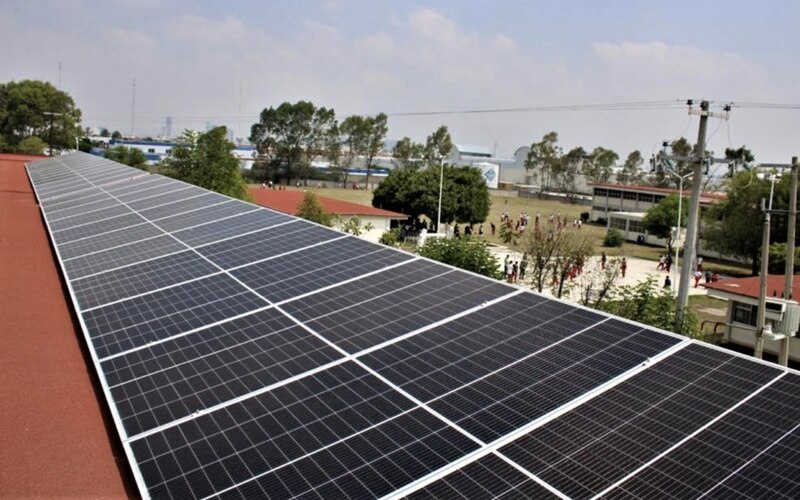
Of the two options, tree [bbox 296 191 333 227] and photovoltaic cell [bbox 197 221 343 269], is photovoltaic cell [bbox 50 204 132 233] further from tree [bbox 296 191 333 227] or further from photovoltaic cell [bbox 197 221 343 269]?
tree [bbox 296 191 333 227]

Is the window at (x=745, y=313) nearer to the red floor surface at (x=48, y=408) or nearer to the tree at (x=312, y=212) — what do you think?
the red floor surface at (x=48, y=408)

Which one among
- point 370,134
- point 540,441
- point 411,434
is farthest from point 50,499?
point 370,134

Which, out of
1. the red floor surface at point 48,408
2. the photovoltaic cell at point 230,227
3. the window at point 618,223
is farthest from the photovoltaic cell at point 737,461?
the window at point 618,223

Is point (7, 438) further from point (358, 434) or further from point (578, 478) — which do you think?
point (578, 478)

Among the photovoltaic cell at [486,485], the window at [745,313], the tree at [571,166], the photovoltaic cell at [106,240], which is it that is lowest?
the window at [745,313]

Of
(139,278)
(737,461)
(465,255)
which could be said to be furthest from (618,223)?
(737,461)

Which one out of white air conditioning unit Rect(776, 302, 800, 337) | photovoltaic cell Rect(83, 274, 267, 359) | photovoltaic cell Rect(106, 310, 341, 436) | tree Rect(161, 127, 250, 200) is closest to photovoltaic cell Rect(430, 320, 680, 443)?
photovoltaic cell Rect(106, 310, 341, 436)
